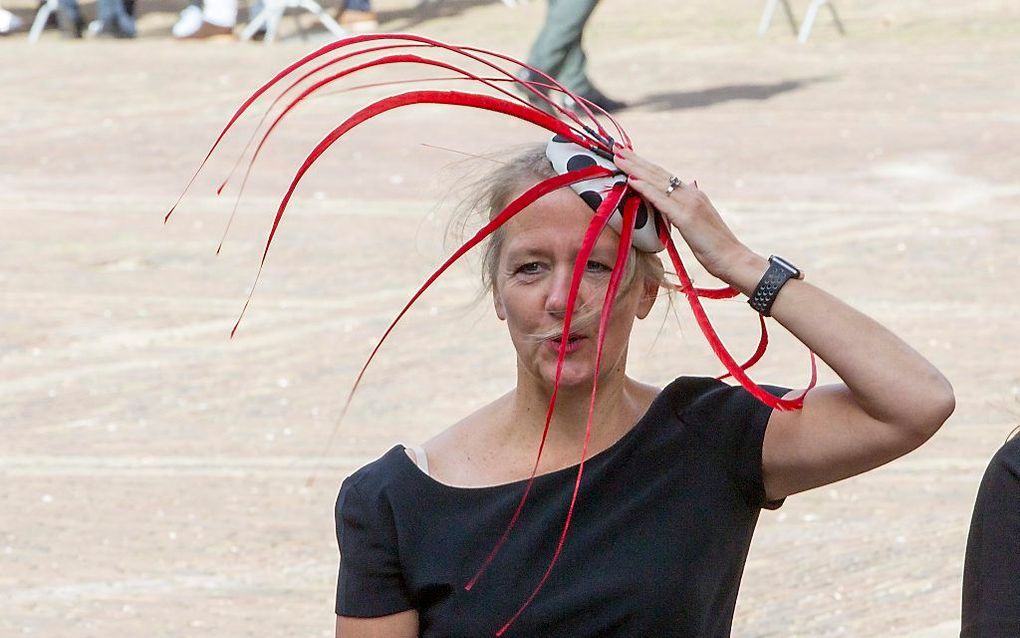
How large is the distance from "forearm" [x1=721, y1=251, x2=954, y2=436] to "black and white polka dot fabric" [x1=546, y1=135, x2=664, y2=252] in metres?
0.12

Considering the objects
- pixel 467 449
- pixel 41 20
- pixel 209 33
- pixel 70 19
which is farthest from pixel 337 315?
pixel 41 20

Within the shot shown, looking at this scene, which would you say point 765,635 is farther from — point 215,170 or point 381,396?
point 215,170

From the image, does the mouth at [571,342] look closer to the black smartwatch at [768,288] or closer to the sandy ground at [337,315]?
the black smartwatch at [768,288]

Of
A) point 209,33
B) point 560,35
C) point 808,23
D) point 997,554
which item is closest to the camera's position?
point 997,554

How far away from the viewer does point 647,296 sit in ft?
7.91

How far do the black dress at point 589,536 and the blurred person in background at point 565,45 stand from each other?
9530 millimetres

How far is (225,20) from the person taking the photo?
16750mm

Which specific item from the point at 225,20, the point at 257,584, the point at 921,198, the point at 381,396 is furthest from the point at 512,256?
the point at 225,20

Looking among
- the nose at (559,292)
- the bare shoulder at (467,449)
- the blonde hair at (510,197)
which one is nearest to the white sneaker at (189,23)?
the blonde hair at (510,197)

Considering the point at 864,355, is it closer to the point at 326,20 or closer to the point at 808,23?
the point at 808,23

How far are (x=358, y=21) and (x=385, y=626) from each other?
50.4 ft

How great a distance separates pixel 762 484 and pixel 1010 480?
0.34m

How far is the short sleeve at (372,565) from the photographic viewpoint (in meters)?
2.28

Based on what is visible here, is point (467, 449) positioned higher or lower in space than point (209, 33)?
higher
